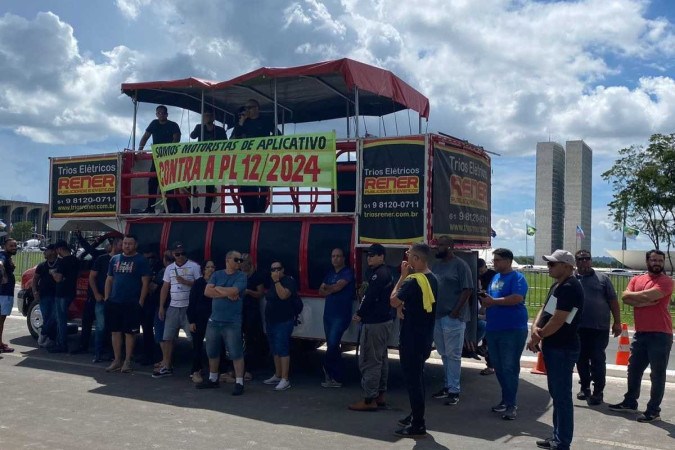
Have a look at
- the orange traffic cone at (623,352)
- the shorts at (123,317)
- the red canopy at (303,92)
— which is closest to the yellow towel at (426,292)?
the red canopy at (303,92)

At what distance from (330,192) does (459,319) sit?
263 cm

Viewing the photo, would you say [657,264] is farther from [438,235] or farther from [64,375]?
[64,375]

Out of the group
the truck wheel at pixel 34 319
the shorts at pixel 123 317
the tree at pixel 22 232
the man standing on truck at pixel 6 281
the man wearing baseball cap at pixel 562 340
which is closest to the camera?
the man wearing baseball cap at pixel 562 340

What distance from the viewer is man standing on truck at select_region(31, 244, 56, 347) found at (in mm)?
11008

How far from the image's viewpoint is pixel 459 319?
7969 millimetres

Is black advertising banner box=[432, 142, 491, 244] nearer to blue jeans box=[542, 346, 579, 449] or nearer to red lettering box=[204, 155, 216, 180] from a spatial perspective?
blue jeans box=[542, 346, 579, 449]

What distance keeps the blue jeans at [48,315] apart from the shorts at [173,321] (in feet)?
8.94

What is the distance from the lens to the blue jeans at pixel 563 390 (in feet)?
19.6

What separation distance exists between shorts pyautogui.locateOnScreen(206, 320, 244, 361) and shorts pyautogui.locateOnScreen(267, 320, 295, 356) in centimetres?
41

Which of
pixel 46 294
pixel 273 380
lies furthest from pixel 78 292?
pixel 273 380

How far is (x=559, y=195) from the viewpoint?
387 ft

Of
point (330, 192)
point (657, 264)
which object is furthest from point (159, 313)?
point (657, 264)

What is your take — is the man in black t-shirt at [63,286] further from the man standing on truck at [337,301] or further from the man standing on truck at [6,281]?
the man standing on truck at [337,301]

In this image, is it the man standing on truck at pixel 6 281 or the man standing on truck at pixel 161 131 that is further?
the man standing on truck at pixel 161 131
